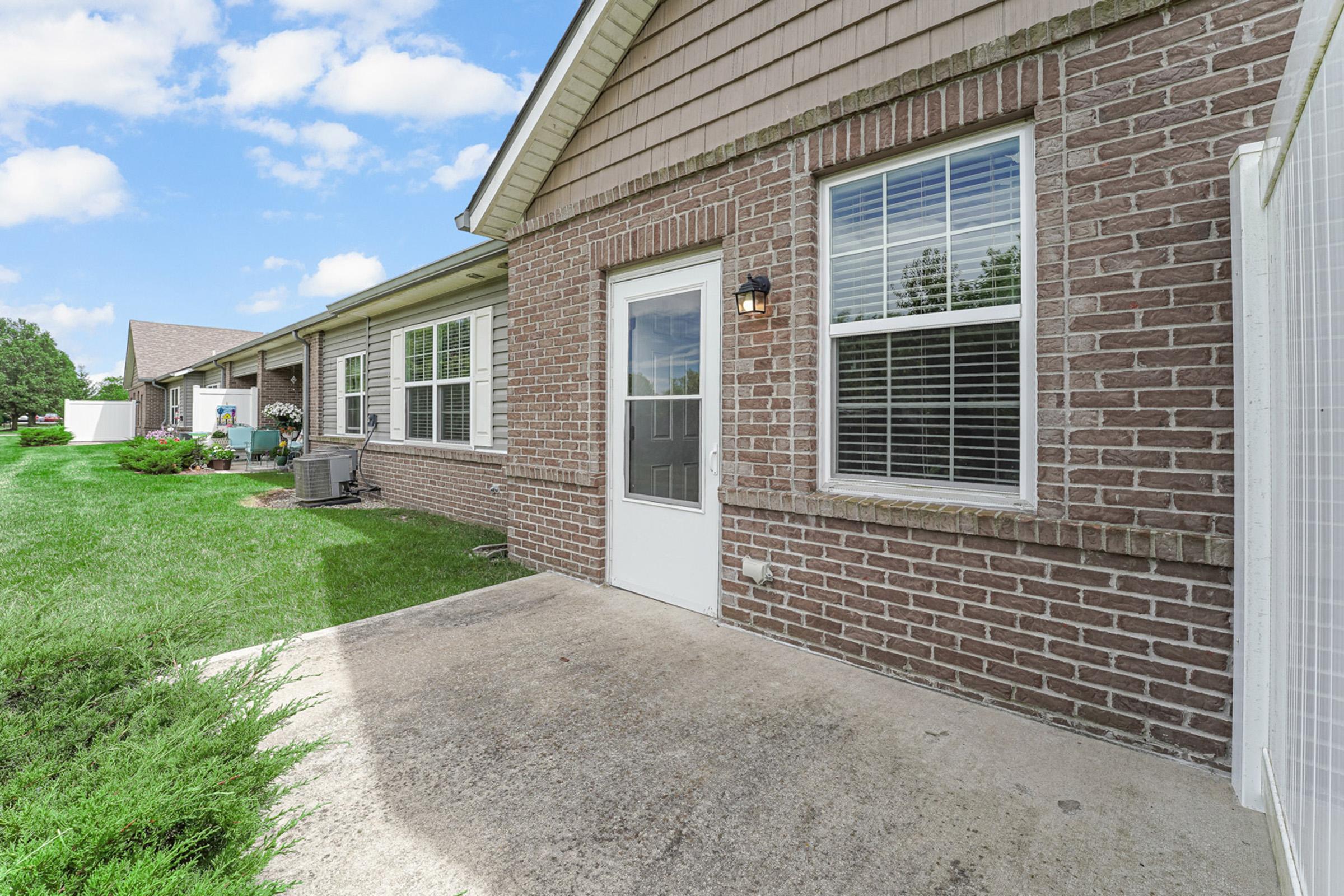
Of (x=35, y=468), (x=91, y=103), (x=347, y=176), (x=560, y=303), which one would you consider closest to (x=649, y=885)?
(x=560, y=303)

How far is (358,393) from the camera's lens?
9562mm

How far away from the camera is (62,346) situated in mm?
54219

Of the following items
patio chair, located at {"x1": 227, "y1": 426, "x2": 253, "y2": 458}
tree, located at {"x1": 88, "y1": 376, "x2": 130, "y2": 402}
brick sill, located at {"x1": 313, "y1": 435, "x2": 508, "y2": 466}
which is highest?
tree, located at {"x1": 88, "y1": 376, "x2": 130, "y2": 402}

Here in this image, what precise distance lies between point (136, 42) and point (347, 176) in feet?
46.4

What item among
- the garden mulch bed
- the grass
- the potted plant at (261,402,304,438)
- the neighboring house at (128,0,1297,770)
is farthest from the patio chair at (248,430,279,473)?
the neighboring house at (128,0,1297,770)

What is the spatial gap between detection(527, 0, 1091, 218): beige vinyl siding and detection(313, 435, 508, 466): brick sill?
274 centimetres

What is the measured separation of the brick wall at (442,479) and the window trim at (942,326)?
367 centimetres

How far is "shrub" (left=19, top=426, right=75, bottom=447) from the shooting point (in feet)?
70.0

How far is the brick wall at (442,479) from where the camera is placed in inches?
263

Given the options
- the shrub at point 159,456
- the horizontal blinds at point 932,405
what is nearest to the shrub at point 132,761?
the horizontal blinds at point 932,405

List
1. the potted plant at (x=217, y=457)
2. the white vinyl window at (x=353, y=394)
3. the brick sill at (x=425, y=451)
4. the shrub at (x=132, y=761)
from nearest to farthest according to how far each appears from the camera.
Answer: the shrub at (x=132, y=761), the brick sill at (x=425, y=451), the white vinyl window at (x=353, y=394), the potted plant at (x=217, y=457)

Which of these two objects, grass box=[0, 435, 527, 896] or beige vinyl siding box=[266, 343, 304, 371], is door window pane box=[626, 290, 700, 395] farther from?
beige vinyl siding box=[266, 343, 304, 371]

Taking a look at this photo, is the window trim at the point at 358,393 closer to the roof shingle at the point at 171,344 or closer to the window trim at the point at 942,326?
the window trim at the point at 942,326

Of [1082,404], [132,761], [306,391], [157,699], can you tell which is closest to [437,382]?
[306,391]
